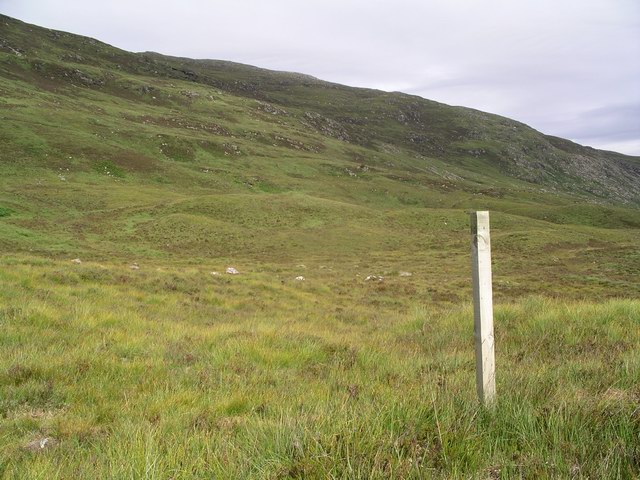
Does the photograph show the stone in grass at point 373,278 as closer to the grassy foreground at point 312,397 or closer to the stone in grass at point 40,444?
the grassy foreground at point 312,397

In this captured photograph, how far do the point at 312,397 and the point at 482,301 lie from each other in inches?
77.4

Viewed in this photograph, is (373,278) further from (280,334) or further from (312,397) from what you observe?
(312,397)

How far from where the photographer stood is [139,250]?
111ft

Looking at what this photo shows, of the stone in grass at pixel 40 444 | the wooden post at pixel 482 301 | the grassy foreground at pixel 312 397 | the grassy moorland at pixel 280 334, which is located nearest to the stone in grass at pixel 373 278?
the grassy moorland at pixel 280 334

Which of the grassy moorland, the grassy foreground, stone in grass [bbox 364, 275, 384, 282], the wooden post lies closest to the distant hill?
the grassy moorland

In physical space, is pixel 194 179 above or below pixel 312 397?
above

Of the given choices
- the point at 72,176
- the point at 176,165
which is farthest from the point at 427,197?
the point at 72,176

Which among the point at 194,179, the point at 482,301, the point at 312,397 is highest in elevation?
the point at 194,179

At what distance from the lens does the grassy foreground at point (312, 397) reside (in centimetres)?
275

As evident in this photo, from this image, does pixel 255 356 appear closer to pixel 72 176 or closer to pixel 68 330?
pixel 68 330

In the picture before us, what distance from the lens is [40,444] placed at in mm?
3725

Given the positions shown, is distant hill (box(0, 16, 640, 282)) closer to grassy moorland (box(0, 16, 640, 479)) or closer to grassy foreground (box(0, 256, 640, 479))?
grassy moorland (box(0, 16, 640, 479))

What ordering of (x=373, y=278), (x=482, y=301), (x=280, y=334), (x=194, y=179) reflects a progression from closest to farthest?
(x=482, y=301) → (x=280, y=334) → (x=373, y=278) → (x=194, y=179)

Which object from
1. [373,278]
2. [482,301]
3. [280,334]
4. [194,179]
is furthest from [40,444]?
[194,179]
